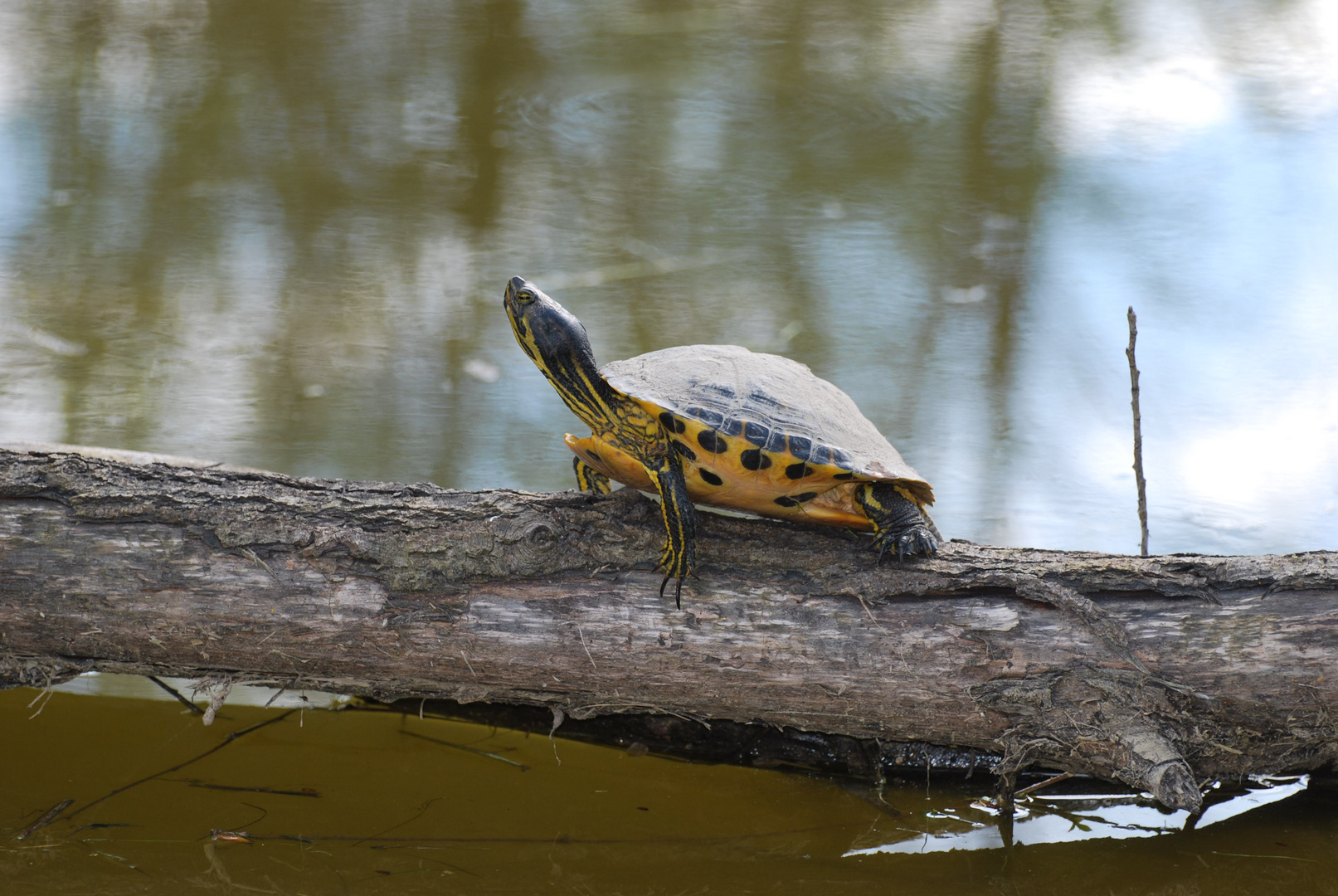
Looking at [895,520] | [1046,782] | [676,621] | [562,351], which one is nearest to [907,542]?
[895,520]

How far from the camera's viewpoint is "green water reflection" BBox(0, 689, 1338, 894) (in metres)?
1.40

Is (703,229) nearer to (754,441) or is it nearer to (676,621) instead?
(754,441)

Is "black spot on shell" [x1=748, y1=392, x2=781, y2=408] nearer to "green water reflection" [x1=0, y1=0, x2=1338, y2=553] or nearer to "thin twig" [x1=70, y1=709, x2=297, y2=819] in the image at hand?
"thin twig" [x1=70, y1=709, x2=297, y2=819]

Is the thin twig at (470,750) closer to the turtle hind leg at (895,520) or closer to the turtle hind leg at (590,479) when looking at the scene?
the turtle hind leg at (590,479)

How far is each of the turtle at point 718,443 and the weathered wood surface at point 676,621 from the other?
9cm

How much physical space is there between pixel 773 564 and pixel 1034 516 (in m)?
1.58

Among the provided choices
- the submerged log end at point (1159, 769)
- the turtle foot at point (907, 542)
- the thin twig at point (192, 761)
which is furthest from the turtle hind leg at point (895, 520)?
the thin twig at point (192, 761)

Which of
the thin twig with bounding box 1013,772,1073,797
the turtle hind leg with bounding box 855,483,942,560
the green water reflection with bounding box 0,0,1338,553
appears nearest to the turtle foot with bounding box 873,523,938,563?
the turtle hind leg with bounding box 855,483,942,560

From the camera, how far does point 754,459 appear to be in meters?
1.48

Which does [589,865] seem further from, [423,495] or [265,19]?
[265,19]

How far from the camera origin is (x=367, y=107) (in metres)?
4.92

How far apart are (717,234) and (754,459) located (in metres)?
2.83

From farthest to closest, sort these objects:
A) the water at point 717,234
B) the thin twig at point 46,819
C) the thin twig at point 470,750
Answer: the water at point 717,234, the thin twig at point 470,750, the thin twig at point 46,819

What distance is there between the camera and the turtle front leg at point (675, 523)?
4.64ft
